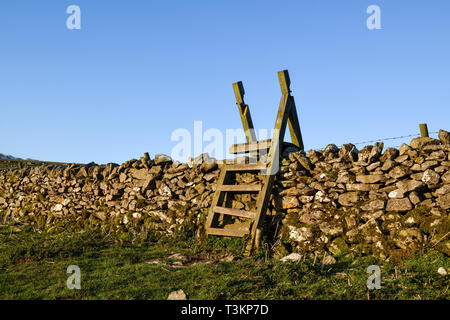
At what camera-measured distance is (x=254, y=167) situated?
859 centimetres

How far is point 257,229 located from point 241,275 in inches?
73.8

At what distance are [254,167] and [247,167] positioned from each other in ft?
0.63

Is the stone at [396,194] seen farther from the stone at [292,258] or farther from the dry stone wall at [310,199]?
the stone at [292,258]

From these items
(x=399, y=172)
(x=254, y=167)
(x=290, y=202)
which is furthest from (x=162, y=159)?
(x=399, y=172)

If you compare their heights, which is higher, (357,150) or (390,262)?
(357,150)

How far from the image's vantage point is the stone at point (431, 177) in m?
6.77

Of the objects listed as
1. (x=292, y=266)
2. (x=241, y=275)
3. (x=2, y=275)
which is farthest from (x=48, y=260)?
(x=292, y=266)

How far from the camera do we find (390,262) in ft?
20.6

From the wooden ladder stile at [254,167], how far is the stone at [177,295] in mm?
2760

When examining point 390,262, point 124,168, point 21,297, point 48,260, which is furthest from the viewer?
point 124,168

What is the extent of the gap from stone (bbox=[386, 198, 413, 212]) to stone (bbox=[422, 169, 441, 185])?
1.66ft

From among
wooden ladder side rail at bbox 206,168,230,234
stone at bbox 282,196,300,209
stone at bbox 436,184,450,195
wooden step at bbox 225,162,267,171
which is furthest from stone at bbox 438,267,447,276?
wooden ladder side rail at bbox 206,168,230,234

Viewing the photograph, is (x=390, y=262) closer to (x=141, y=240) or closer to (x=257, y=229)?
(x=257, y=229)

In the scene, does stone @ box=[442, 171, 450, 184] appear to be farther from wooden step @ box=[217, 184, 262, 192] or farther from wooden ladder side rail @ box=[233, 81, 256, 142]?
wooden ladder side rail @ box=[233, 81, 256, 142]
